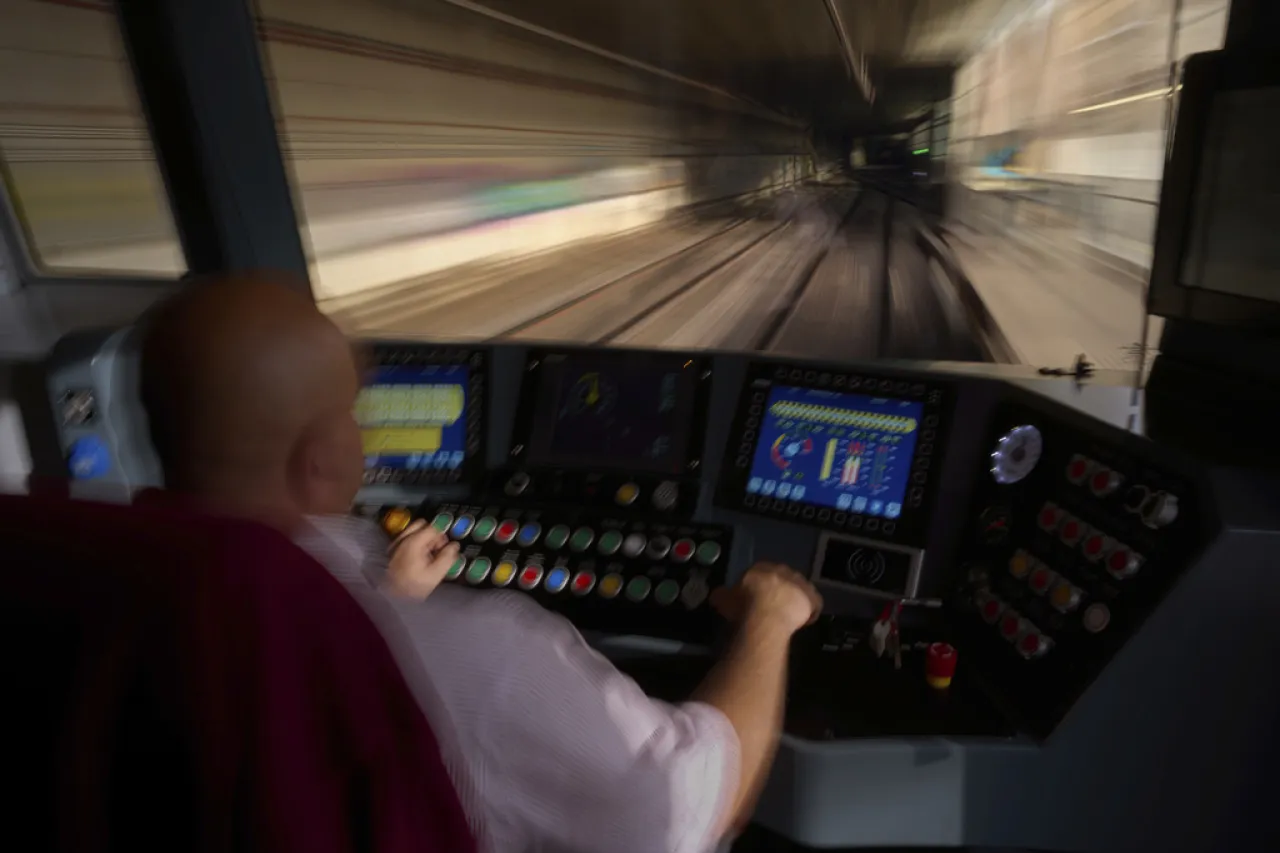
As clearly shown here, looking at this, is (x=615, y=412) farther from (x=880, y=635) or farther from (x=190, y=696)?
(x=190, y=696)

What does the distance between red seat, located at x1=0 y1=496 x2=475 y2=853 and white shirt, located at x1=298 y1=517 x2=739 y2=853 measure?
0.11m

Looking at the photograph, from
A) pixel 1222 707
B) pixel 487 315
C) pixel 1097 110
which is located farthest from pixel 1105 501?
pixel 487 315

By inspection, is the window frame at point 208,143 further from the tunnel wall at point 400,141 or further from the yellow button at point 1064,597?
the yellow button at point 1064,597

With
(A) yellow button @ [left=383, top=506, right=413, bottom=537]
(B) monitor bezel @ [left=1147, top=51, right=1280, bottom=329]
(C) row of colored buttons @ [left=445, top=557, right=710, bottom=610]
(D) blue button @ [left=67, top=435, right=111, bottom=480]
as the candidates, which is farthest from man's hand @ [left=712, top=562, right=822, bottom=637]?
(D) blue button @ [left=67, top=435, right=111, bottom=480]

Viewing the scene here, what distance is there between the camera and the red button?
1386mm

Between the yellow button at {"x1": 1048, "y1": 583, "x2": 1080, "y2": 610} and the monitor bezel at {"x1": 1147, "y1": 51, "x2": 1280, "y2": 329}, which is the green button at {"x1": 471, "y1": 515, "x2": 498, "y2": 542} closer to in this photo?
the yellow button at {"x1": 1048, "y1": 583, "x2": 1080, "y2": 610}

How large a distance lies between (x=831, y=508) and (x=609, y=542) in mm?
319

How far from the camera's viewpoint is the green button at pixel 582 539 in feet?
4.46

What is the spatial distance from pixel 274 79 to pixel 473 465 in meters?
0.90

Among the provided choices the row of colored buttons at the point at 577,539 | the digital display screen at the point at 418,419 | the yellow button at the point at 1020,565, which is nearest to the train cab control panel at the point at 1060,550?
the yellow button at the point at 1020,565

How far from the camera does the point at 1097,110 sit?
1475mm

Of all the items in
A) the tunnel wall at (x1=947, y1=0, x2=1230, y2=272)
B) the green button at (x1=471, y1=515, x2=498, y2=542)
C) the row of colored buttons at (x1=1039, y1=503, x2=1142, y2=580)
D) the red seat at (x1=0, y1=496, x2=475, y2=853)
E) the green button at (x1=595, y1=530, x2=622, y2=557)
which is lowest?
the green button at (x1=595, y1=530, x2=622, y2=557)

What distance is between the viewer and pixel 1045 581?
1084 millimetres

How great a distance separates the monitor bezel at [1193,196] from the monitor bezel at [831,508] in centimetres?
36
